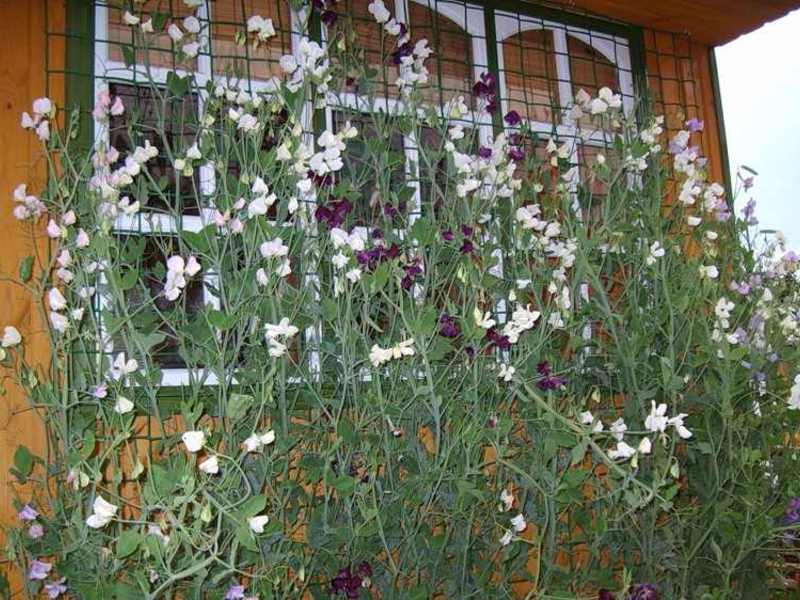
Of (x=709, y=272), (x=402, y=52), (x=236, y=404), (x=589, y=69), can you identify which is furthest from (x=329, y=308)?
(x=589, y=69)

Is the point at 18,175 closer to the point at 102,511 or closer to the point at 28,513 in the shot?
the point at 28,513

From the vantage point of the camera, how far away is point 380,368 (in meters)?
2.19

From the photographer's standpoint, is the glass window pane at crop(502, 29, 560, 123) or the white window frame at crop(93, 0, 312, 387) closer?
the white window frame at crop(93, 0, 312, 387)

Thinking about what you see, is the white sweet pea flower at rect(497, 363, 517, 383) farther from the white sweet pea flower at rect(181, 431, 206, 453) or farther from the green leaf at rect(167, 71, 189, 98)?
the green leaf at rect(167, 71, 189, 98)

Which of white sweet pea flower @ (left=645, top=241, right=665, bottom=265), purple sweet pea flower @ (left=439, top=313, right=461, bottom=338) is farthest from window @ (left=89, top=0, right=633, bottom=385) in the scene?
white sweet pea flower @ (left=645, top=241, right=665, bottom=265)

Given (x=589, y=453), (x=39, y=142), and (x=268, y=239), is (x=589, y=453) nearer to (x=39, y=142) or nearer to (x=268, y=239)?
(x=268, y=239)

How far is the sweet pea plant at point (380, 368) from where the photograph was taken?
6.22ft

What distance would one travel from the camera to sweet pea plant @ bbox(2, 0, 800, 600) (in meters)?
1.90

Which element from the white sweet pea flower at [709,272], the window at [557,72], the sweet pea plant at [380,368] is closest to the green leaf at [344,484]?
the sweet pea plant at [380,368]

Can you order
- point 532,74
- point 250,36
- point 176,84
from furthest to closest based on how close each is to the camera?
point 532,74
point 250,36
point 176,84

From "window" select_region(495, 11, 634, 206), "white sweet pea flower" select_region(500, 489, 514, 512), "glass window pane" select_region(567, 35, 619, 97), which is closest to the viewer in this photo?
"white sweet pea flower" select_region(500, 489, 514, 512)

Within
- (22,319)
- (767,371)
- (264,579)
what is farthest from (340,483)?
(767,371)

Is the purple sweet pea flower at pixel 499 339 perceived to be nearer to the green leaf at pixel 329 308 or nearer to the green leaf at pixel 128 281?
the green leaf at pixel 329 308

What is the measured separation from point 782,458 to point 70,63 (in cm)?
252
